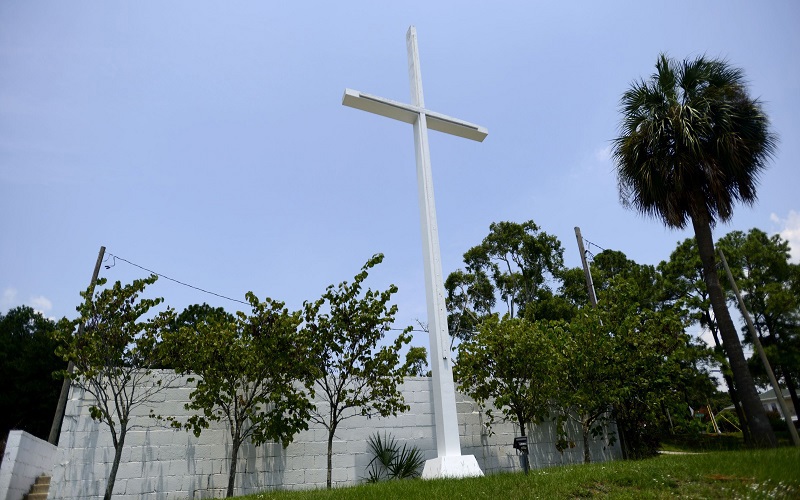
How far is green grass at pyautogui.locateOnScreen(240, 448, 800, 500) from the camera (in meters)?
6.11

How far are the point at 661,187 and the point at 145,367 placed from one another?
12.1m

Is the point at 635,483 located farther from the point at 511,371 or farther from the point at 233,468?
the point at 233,468

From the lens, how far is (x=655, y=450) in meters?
15.6

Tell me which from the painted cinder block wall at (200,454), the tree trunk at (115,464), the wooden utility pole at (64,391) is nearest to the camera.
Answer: the tree trunk at (115,464)

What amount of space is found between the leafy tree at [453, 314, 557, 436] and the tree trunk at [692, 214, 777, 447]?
3906mm

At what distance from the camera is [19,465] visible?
10.8m

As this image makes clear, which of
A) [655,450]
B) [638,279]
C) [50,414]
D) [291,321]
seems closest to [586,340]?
[655,450]

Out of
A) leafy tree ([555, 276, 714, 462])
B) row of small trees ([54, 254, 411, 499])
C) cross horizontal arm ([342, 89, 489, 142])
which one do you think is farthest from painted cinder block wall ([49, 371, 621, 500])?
cross horizontal arm ([342, 89, 489, 142])

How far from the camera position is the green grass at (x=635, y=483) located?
6.11m

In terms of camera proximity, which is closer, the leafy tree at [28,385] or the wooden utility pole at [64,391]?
the wooden utility pole at [64,391]

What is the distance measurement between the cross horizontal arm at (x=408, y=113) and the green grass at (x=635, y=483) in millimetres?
6459

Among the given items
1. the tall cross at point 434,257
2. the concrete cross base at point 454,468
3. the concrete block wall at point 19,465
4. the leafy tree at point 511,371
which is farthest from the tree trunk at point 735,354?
the concrete block wall at point 19,465

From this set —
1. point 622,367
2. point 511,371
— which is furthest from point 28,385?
point 622,367

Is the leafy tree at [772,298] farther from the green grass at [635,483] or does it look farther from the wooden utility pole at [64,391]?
the wooden utility pole at [64,391]
